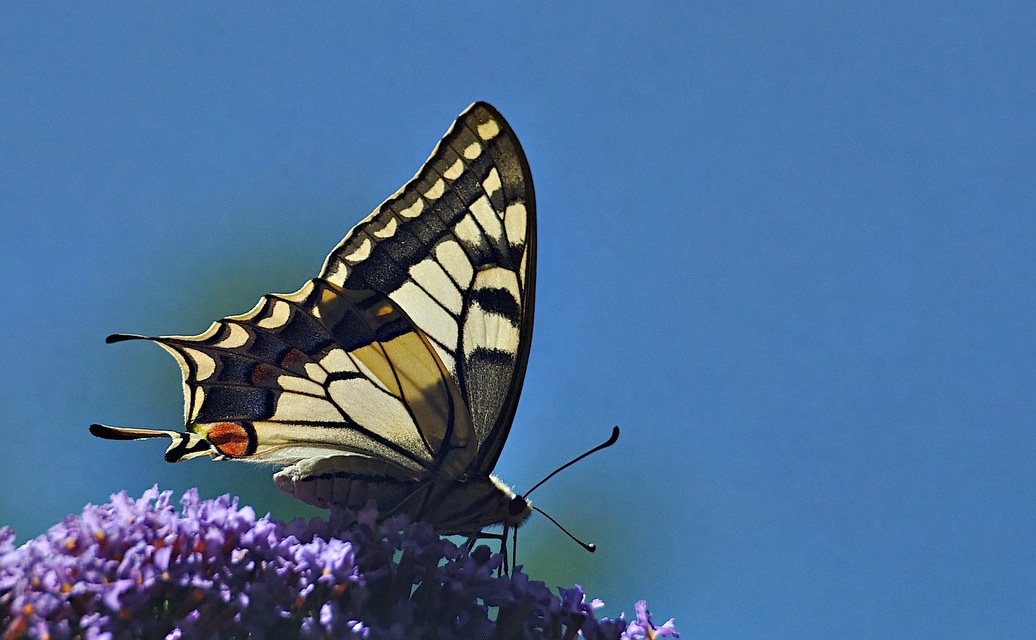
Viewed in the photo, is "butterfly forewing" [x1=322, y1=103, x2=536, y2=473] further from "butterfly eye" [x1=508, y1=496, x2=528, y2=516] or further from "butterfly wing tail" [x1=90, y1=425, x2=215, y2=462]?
"butterfly wing tail" [x1=90, y1=425, x2=215, y2=462]

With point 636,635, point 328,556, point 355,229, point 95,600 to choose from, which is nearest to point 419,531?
point 328,556

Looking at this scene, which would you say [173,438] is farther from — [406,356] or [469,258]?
[469,258]

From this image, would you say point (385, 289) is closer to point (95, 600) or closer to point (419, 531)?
point (419, 531)

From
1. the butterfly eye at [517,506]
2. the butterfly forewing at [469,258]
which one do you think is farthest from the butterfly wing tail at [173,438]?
the butterfly eye at [517,506]

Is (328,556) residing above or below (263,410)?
below

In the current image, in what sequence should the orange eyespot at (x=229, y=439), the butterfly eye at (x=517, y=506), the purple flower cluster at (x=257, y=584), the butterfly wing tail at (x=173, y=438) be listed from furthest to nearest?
the butterfly eye at (x=517, y=506) → the orange eyespot at (x=229, y=439) → the butterfly wing tail at (x=173, y=438) → the purple flower cluster at (x=257, y=584)

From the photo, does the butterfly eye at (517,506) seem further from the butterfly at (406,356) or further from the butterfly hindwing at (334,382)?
the butterfly hindwing at (334,382)
